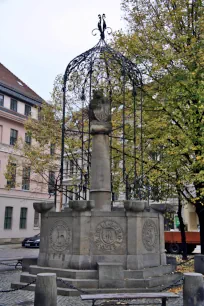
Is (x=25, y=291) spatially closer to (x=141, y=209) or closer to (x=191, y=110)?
(x=141, y=209)

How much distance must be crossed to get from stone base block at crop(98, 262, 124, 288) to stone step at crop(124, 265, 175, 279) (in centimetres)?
31

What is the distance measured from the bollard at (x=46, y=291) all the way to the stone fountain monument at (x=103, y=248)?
6.87 ft

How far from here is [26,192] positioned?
3906 cm

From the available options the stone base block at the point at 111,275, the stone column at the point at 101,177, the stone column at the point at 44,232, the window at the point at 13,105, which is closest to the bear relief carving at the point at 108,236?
the stone base block at the point at 111,275

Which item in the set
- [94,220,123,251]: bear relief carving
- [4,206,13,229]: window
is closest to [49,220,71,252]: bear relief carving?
[94,220,123,251]: bear relief carving

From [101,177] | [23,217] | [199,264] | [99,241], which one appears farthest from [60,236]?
[23,217]

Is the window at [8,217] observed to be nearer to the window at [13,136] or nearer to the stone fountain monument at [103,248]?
the window at [13,136]

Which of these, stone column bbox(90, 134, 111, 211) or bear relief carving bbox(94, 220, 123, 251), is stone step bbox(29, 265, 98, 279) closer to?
bear relief carving bbox(94, 220, 123, 251)

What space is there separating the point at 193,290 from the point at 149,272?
271 centimetres

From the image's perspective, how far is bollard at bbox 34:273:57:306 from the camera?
6828 mm

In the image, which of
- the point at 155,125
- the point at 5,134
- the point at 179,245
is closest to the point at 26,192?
the point at 5,134

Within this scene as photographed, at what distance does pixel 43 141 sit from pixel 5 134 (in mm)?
13384

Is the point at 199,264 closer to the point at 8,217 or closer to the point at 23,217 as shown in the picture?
the point at 8,217

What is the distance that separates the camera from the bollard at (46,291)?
269 inches
